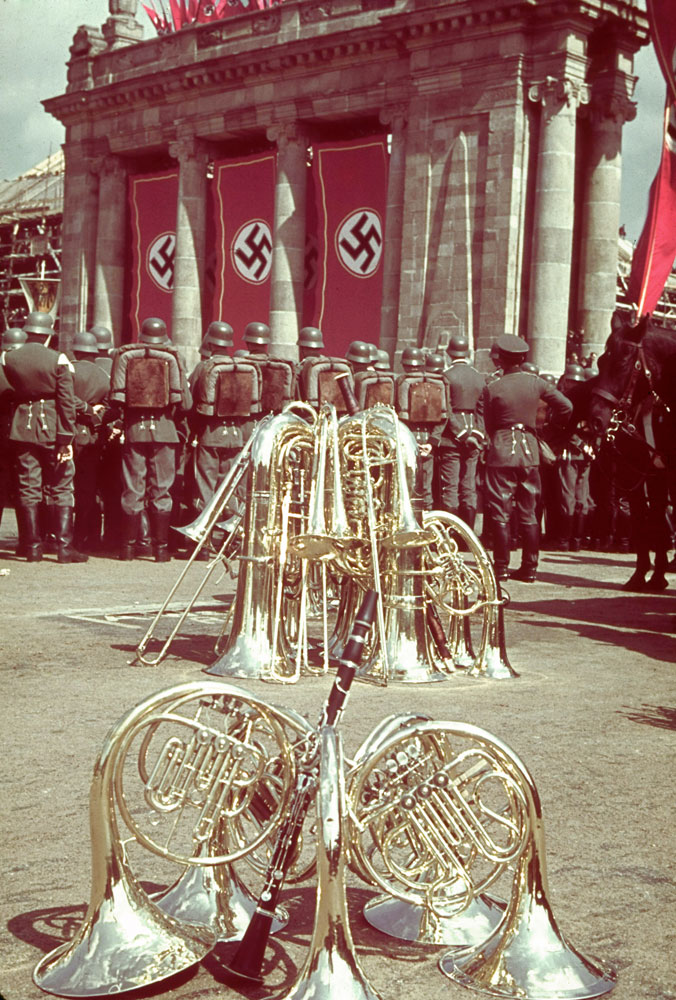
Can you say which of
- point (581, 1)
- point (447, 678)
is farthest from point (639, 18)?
point (447, 678)

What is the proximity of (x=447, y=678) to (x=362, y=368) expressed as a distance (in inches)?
355

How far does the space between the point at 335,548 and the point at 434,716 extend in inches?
42.9

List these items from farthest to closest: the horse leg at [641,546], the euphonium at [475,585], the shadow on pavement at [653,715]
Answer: the horse leg at [641,546] → the euphonium at [475,585] → the shadow on pavement at [653,715]

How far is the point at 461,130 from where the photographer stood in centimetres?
2650

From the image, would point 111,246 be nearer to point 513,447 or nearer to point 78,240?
point 78,240

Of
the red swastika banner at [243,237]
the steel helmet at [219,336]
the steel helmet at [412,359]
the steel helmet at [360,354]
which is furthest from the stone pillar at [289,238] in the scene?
the steel helmet at [219,336]

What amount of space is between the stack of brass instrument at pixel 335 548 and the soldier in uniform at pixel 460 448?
344 inches

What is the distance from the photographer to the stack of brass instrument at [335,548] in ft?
24.9

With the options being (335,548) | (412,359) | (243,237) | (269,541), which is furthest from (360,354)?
(243,237)

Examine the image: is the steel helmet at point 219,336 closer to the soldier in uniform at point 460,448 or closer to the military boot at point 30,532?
the soldier in uniform at point 460,448

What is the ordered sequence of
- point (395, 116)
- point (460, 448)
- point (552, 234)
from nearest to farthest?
point (460, 448) → point (552, 234) → point (395, 116)

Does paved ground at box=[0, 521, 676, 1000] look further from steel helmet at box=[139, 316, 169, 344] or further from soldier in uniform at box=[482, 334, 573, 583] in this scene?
steel helmet at box=[139, 316, 169, 344]

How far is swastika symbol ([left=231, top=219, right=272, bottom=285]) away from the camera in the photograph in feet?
105

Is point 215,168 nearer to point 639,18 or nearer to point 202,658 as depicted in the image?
point 639,18
